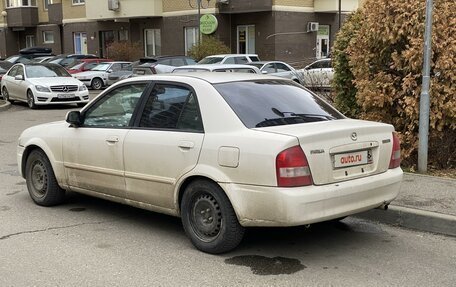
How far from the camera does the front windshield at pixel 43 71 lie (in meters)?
19.3

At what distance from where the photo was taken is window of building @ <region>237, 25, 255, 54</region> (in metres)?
30.4

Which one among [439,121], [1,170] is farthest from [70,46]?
[439,121]

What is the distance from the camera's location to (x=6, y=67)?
79.8ft

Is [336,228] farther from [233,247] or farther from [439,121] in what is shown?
[439,121]

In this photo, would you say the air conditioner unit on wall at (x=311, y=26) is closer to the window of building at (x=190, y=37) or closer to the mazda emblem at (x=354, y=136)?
the window of building at (x=190, y=37)

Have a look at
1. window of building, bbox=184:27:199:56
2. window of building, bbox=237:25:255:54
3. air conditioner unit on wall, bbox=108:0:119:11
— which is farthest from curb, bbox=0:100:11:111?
air conditioner unit on wall, bbox=108:0:119:11

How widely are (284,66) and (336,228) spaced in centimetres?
1759

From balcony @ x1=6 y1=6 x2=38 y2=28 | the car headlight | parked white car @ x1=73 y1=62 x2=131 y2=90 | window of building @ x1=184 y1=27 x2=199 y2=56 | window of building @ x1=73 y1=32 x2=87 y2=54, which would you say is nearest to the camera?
the car headlight

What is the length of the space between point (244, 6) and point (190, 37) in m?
4.87

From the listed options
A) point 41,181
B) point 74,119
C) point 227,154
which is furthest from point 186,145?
point 41,181

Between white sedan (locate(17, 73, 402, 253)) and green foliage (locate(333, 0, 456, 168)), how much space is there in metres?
2.56

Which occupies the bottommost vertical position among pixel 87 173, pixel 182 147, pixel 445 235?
pixel 445 235

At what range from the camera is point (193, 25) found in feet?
105

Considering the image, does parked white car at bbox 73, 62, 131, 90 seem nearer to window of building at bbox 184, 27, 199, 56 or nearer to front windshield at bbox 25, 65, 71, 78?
window of building at bbox 184, 27, 199, 56
